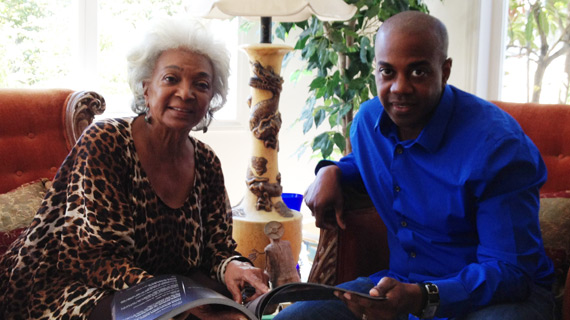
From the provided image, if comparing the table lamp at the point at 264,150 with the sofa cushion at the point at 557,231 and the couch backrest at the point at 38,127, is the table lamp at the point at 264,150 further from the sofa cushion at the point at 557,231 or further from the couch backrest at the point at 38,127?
the sofa cushion at the point at 557,231

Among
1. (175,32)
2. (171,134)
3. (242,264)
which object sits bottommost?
(242,264)

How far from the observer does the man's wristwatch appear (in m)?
1.20

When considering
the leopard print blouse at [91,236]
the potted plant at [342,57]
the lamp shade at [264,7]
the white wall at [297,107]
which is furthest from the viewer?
the white wall at [297,107]

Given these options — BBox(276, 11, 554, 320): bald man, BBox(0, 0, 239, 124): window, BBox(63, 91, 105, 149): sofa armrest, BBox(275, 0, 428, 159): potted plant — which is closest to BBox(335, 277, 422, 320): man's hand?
BBox(276, 11, 554, 320): bald man

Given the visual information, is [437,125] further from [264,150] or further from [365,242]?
[264,150]

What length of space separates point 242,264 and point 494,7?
2413 mm

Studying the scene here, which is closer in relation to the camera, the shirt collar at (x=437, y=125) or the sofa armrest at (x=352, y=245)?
the shirt collar at (x=437, y=125)

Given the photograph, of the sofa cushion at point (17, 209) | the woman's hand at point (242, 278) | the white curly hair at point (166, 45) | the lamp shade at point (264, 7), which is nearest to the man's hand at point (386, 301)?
the woman's hand at point (242, 278)

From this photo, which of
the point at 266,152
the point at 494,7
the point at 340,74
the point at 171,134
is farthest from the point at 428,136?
the point at 494,7

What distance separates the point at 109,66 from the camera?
3.02m

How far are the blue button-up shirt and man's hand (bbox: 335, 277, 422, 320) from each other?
10 cm

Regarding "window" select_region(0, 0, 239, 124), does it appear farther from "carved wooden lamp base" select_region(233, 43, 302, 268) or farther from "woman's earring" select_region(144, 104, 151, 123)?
"woman's earring" select_region(144, 104, 151, 123)

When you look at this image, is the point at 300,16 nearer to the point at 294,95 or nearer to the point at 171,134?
the point at 171,134

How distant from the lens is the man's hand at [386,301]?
114cm
